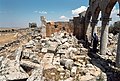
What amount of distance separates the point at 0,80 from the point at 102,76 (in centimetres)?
429

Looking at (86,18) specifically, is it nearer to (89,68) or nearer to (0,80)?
(89,68)

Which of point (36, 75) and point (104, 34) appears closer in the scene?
point (36, 75)

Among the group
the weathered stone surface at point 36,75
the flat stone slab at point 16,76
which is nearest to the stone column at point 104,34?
the weathered stone surface at point 36,75

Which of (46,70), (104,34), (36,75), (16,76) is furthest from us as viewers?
(104,34)

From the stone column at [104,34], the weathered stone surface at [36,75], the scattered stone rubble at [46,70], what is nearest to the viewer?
the weathered stone surface at [36,75]

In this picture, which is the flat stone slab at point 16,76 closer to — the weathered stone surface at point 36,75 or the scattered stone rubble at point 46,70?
the scattered stone rubble at point 46,70

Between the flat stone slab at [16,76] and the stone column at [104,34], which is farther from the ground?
the stone column at [104,34]

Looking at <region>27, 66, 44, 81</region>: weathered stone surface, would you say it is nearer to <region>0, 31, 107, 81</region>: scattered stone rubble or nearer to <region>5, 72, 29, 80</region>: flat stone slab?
<region>0, 31, 107, 81</region>: scattered stone rubble

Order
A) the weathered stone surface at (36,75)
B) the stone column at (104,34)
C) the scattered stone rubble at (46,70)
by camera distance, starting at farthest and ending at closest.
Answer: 1. the stone column at (104,34)
2. the scattered stone rubble at (46,70)
3. the weathered stone surface at (36,75)

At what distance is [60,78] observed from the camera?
333 inches

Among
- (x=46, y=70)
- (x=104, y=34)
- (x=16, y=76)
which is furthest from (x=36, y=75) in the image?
(x=104, y=34)

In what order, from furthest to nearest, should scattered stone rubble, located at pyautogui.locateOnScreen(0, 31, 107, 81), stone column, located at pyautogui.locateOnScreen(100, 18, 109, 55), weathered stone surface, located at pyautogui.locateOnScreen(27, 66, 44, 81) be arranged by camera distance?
stone column, located at pyautogui.locateOnScreen(100, 18, 109, 55)
scattered stone rubble, located at pyautogui.locateOnScreen(0, 31, 107, 81)
weathered stone surface, located at pyautogui.locateOnScreen(27, 66, 44, 81)

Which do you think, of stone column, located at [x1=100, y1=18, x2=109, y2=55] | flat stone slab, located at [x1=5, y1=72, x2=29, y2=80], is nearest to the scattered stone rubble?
flat stone slab, located at [x1=5, y1=72, x2=29, y2=80]

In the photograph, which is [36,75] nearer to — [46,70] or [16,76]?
[16,76]
